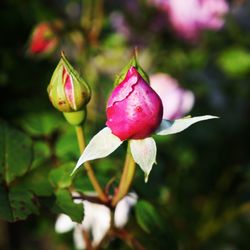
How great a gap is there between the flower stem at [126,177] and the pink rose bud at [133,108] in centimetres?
4

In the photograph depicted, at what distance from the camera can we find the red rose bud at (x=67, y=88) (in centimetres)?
59

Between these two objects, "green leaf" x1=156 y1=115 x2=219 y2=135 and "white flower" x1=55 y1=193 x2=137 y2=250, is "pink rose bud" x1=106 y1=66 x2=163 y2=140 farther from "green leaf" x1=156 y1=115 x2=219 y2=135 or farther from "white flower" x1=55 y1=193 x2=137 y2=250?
"white flower" x1=55 y1=193 x2=137 y2=250

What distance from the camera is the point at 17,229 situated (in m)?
1.67

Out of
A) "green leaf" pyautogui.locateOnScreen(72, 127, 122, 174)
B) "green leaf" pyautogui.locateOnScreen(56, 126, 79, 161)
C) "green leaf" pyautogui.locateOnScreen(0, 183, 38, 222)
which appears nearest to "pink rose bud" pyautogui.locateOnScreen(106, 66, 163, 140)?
"green leaf" pyautogui.locateOnScreen(72, 127, 122, 174)

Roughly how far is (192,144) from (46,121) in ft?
2.46

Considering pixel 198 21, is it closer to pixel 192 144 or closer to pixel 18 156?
pixel 192 144

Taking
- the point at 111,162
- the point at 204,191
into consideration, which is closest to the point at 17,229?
the point at 204,191

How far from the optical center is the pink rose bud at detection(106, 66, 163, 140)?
56 cm

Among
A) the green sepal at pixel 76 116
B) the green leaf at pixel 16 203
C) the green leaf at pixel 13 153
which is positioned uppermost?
the green sepal at pixel 76 116

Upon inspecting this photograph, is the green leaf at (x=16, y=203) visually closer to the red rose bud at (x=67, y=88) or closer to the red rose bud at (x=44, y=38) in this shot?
the red rose bud at (x=67, y=88)

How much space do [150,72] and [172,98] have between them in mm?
461

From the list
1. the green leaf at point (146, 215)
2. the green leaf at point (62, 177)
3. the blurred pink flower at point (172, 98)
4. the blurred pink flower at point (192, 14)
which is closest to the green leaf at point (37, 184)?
the green leaf at point (62, 177)

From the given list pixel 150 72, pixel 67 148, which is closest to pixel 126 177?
pixel 67 148

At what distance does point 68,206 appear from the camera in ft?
2.12
